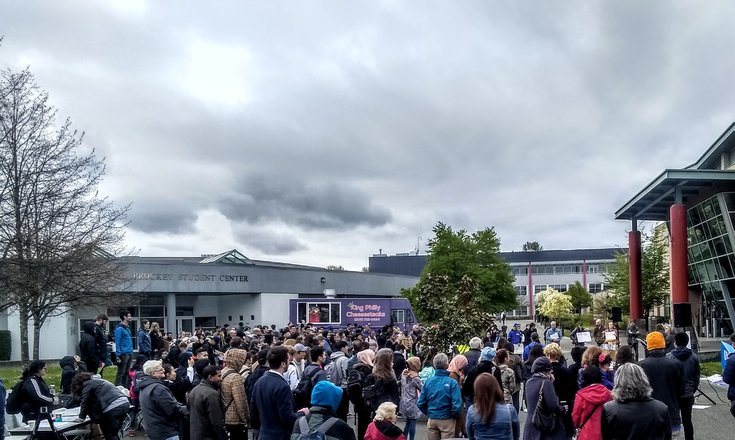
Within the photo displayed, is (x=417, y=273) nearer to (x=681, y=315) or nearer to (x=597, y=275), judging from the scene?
(x=597, y=275)

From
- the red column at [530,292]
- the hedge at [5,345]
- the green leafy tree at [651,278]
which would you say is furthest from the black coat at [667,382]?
the red column at [530,292]

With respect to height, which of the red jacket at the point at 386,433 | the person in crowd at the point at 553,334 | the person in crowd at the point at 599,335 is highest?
the red jacket at the point at 386,433

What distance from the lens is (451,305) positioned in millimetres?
18281

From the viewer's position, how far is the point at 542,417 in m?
7.85

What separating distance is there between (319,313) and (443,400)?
31.5 meters

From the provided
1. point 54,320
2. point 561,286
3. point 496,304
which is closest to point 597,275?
point 561,286

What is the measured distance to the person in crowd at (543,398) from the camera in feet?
25.8

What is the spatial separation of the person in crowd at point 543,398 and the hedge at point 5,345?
35449mm

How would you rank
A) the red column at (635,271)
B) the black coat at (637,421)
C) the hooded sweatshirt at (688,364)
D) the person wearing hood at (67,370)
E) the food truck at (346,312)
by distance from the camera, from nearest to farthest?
the black coat at (637,421), the hooded sweatshirt at (688,364), the person wearing hood at (67,370), the food truck at (346,312), the red column at (635,271)

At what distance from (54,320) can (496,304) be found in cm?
3157

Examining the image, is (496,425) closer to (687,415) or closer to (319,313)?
(687,415)

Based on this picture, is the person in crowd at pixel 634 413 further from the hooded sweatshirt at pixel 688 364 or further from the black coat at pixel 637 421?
the hooded sweatshirt at pixel 688 364

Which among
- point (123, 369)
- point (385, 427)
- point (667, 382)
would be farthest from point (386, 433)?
point (123, 369)

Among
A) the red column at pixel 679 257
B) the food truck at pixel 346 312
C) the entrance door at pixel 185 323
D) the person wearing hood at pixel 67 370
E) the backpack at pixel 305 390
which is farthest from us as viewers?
the entrance door at pixel 185 323
